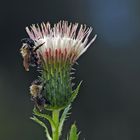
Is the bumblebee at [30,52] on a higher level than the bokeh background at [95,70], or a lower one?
lower

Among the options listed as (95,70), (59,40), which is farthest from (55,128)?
(95,70)

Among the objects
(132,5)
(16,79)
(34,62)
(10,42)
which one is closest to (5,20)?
(10,42)

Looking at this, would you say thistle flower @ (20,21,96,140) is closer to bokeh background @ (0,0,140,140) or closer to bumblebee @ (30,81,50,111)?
bumblebee @ (30,81,50,111)

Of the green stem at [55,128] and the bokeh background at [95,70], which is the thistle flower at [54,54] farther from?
the bokeh background at [95,70]

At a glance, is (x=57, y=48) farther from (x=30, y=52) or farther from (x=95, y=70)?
(x=95, y=70)

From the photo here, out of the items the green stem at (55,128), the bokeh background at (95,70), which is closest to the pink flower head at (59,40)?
the green stem at (55,128)

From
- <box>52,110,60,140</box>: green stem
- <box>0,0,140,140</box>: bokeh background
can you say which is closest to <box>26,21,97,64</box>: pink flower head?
<box>52,110,60,140</box>: green stem
